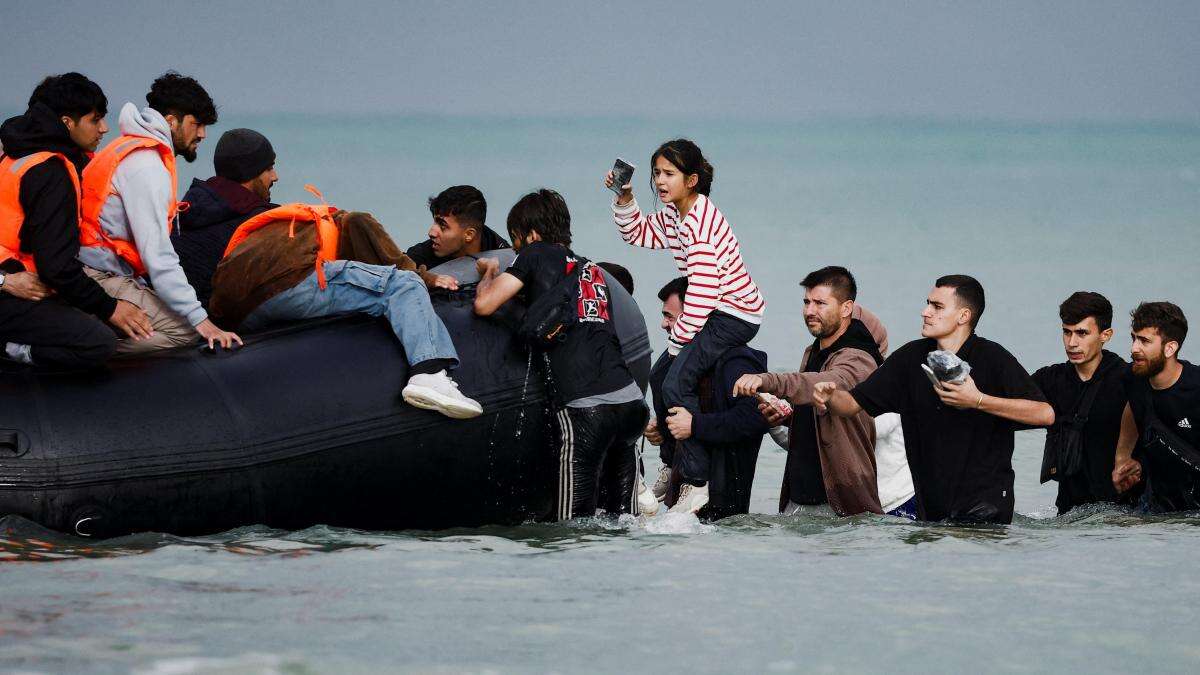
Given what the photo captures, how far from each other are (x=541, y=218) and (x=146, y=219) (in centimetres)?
178

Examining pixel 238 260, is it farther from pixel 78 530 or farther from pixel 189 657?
pixel 189 657

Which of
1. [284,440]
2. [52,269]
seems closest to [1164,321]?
[284,440]

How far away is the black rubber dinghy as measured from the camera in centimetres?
575

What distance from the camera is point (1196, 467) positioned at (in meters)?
7.25

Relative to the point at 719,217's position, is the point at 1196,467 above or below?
below

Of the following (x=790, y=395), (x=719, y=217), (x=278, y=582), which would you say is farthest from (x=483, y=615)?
(x=719, y=217)

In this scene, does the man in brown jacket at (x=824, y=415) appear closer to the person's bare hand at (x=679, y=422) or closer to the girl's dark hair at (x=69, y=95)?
the person's bare hand at (x=679, y=422)

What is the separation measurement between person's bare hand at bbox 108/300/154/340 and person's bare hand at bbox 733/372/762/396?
2709mm

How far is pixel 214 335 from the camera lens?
6.11 m

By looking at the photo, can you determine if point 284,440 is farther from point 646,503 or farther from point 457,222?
point 646,503

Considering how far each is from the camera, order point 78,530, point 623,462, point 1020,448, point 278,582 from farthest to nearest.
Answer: point 1020,448, point 623,462, point 78,530, point 278,582

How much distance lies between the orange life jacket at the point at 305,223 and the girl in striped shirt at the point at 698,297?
6.00ft

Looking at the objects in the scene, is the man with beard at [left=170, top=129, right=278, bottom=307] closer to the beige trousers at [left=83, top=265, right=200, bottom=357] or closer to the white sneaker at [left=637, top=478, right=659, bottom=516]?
the beige trousers at [left=83, top=265, right=200, bottom=357]

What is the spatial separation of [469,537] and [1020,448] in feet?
36.0
